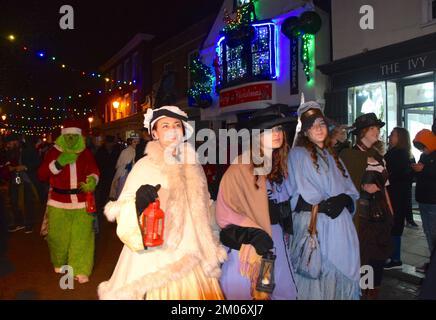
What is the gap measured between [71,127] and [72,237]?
152cm

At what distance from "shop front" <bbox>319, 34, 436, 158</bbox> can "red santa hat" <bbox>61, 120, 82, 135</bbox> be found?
24.8ft

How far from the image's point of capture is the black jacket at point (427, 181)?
5.40m

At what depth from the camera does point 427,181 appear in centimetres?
546

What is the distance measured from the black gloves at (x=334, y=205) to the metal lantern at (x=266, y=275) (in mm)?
724

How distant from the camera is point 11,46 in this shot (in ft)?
39.1

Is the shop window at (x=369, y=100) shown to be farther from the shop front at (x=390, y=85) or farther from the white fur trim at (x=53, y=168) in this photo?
the white fur trim at (x=53, y=168)

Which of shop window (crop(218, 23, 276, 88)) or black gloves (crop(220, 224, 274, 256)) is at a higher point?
shop window (crop(218, 23, 276, 88))

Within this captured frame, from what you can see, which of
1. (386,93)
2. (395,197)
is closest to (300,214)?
(395,197)

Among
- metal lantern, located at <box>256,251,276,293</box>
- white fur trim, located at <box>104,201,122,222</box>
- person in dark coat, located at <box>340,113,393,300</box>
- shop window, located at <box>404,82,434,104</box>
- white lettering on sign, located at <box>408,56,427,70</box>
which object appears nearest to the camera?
white fur trim, located at <box>104,201,122,222</box>

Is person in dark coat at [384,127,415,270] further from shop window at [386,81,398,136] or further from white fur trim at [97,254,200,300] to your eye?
white fur trim at [97,254,200,300]

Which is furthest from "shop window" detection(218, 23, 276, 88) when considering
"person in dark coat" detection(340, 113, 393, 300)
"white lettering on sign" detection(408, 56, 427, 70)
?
"person in dark coat" detection(340, 113, 393, 300)

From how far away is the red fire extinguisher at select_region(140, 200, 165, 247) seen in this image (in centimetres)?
264

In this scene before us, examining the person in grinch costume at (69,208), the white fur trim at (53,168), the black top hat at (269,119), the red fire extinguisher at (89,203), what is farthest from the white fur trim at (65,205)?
the black top hat at (269,119)

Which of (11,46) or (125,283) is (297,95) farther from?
(125,283)
